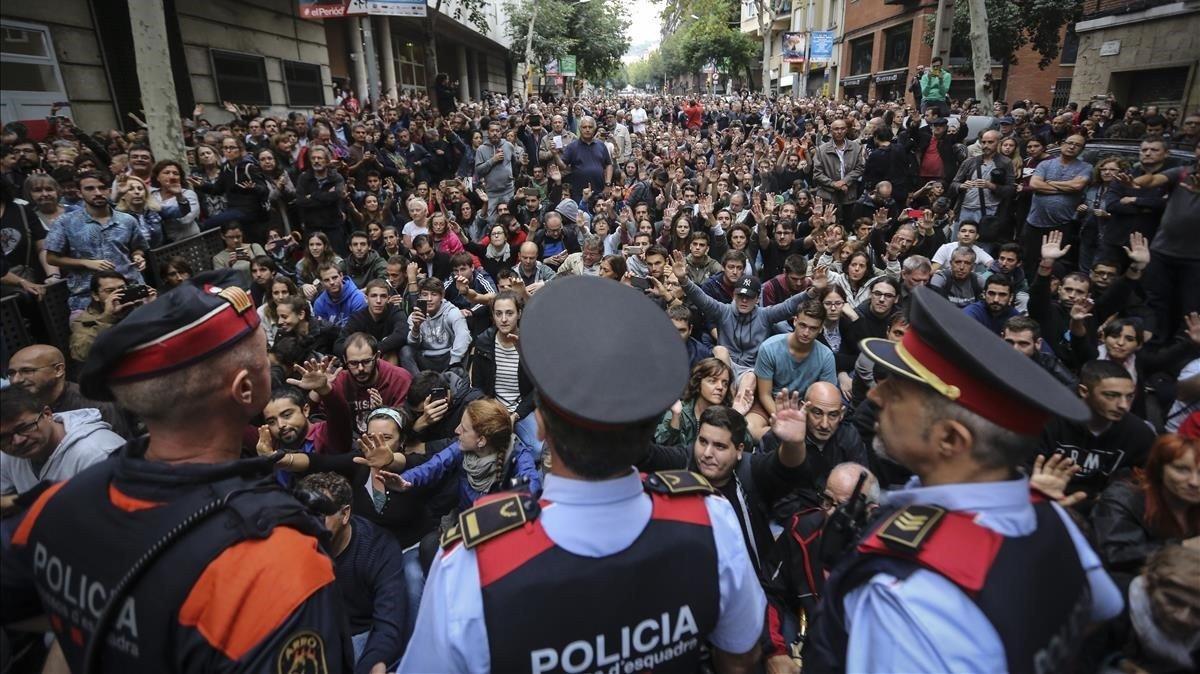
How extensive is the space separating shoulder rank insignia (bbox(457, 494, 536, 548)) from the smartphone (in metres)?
5.02

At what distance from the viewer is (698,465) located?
129 inches

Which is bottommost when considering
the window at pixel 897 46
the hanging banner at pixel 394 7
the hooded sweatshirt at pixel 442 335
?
the hooded sweatshirt at pixel 442 335

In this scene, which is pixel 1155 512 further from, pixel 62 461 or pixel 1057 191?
pixel 1057 191

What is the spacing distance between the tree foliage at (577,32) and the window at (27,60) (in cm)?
2340

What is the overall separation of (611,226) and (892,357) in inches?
318

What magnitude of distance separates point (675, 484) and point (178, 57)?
14.2m

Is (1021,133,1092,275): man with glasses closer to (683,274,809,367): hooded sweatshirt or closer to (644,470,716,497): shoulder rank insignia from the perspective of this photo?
(683,274,809,367): hooded sweatshirt

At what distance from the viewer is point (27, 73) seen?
8867mm

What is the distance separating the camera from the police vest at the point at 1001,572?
1.21 m

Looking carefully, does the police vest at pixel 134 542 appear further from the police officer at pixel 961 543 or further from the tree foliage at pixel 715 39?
the tree foliage at pixel 715 39

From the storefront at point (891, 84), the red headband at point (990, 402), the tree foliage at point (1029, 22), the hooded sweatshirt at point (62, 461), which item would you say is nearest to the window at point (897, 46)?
the storefront at point (891, 84)

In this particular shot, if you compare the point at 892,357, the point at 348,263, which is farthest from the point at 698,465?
the point at 348,263

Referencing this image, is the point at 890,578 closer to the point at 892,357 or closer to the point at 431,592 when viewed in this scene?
the point at 892,357

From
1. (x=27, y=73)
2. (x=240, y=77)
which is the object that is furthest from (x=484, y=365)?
(x=240, y=77)
